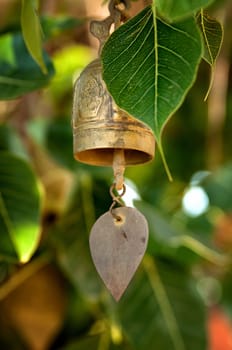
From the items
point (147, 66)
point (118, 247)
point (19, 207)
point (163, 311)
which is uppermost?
point (147, 66)

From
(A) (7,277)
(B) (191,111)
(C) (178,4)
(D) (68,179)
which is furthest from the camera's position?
(B) (191,111)

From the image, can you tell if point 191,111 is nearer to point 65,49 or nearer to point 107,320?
point 65,49

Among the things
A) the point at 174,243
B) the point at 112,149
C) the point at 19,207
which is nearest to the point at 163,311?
the point at 174,243

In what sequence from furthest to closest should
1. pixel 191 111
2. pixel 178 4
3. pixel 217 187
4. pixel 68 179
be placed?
pixel 191 111
pixel 217 187
pixel 68 179
pixel 178 4

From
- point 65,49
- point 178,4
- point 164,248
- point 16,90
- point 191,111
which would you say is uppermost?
point 178,4

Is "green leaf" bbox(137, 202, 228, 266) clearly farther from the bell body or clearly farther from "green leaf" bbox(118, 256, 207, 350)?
the bell body

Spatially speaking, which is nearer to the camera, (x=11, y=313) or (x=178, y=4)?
(x=178, y=4)

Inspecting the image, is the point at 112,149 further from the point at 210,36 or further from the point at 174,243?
the point at 174,243

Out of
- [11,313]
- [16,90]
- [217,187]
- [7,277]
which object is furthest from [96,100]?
[217,187]
